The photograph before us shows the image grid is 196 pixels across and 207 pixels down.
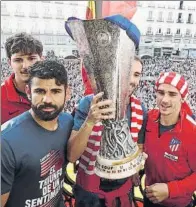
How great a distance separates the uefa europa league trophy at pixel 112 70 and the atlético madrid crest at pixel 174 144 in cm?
25

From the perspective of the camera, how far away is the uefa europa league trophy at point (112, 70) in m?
0.67

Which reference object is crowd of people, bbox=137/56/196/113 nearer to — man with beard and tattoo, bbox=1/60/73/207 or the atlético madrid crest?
the atlético madrid crest

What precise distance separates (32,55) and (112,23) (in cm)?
39

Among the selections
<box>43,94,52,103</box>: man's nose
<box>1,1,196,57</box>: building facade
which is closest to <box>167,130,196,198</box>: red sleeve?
<box>1,1,196,57</box>: building facade

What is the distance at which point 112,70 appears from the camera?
69 cm

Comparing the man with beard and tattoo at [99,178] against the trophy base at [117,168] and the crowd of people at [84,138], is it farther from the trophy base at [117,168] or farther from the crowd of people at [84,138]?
the trophy base at [117,168]

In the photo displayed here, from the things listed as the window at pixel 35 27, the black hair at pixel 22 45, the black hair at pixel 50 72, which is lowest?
the black hair at pixel 50 72

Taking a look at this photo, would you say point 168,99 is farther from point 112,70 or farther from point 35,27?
point 35,27

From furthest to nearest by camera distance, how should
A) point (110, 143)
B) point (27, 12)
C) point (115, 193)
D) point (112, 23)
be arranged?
point (27, 12)
point (115, 193)
point (110, 143)
point (112, 23)

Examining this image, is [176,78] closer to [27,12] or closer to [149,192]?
[149,192]

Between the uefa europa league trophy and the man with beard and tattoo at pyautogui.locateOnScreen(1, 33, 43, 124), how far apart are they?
289 millimetres

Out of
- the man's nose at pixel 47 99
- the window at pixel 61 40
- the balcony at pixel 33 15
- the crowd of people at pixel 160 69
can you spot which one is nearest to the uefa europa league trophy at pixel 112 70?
the man's nose at pixel 47 99

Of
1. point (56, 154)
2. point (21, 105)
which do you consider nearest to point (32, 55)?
point (21, 105)

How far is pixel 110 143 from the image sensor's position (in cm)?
76
